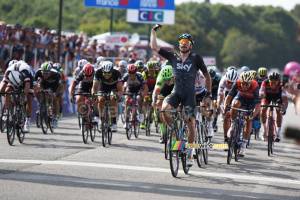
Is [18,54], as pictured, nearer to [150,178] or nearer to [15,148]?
[15,148]

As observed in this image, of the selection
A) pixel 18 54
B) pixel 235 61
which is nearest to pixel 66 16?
pixel 235 61

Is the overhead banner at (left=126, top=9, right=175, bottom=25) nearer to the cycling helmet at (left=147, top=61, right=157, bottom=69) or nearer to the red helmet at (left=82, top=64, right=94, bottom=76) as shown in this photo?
the cycling helmet at (left=147, top=61, right=157, bottom=69)

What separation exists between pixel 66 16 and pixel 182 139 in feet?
342

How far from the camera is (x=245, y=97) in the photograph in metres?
12.0

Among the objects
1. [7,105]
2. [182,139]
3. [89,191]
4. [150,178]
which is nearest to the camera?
[89,191]

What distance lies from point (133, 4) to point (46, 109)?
2370cm

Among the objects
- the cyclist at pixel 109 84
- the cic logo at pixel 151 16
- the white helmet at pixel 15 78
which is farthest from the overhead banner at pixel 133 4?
the white helmet at pixel 15 78

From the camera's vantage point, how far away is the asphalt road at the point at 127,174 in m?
7.48

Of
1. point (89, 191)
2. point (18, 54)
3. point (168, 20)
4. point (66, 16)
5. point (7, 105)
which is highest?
point (66, 16)

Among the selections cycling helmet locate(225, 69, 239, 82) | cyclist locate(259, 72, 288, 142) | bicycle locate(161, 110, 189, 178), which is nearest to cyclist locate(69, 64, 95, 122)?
cycling helmet locate(225, 69, 239, 82)

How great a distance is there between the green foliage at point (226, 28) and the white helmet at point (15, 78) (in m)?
97.0

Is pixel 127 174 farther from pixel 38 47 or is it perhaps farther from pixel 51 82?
pixel 38 47

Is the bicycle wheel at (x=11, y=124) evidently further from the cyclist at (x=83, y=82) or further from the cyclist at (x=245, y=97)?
the cyclist at (x=245, y=97)

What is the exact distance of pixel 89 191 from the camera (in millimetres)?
7426
